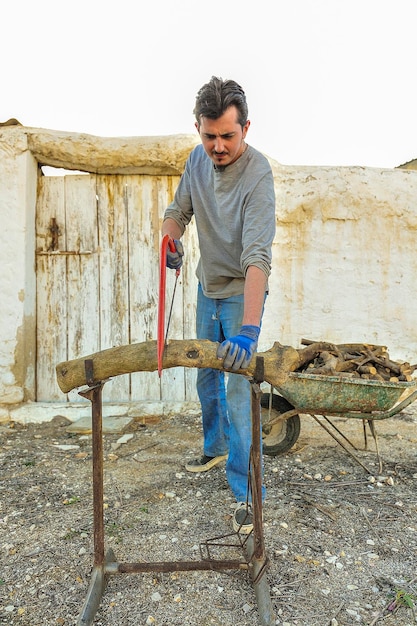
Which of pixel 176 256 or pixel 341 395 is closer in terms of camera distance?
pixel 176 256

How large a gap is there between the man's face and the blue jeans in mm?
743

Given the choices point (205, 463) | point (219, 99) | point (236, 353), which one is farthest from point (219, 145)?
point (205, 463)

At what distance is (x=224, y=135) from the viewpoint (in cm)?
218

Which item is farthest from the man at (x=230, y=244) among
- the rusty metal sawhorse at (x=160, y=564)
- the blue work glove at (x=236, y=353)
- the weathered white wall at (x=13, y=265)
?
the weathered white wall at (x=13, y=265)

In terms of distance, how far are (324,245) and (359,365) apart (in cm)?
182

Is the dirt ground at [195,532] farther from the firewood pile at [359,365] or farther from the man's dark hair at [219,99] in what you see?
the man's dark hair at [219,99]

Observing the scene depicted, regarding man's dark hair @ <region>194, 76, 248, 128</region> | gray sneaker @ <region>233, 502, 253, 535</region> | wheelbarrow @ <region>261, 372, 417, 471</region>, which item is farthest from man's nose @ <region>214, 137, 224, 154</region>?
gray sneaker @ <region>233, 502, 253, 535</region>

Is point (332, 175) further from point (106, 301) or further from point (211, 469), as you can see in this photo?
point (211, 469)

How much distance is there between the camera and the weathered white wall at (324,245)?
14.4 ft

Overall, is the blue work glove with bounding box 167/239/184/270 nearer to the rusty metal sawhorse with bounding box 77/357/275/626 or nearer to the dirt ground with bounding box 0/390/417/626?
the rusty metal sawhorse with bounding box 77/357/275/626

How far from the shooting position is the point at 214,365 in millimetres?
1756

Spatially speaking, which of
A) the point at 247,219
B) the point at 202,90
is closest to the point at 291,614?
the point at 247,219

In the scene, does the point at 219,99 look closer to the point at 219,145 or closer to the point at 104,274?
the point at 219,145

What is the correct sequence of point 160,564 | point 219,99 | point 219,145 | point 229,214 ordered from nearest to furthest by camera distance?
1. point 160,564
2. point 219,99
3. point 219,145
4. point 229,214
